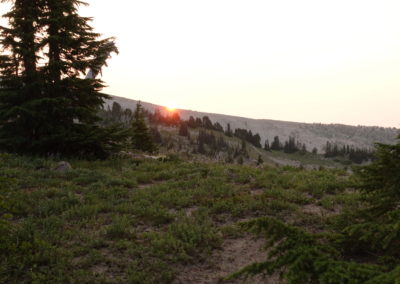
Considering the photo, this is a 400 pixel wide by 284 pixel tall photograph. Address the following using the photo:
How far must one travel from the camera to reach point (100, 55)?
62.5ft

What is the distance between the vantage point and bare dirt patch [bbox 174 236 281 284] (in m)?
6.82

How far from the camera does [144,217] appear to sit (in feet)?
32.2

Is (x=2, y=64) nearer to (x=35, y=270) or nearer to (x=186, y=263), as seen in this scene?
(x=35, y=270)

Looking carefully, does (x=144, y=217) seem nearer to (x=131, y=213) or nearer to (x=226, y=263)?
(x=131, y=213)

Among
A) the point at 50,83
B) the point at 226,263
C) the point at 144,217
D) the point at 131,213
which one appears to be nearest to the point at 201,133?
the point at 50,83

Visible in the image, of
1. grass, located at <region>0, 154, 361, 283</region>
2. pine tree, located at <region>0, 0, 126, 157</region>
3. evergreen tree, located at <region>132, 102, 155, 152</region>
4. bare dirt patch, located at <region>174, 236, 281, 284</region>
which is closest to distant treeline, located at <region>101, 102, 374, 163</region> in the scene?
evergreen tree, located at <region>132, 102, 155, 152</region>

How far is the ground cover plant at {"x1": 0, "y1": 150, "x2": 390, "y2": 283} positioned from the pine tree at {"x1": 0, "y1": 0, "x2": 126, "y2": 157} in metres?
2.61

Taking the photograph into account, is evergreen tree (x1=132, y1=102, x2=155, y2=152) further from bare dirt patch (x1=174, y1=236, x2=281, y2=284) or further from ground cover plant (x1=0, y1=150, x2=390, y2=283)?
bare dirt patch (x1=174, y1=236, x2=281, y2=284)

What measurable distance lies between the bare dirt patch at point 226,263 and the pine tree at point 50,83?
12.3 meters

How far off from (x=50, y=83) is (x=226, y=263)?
1600cm

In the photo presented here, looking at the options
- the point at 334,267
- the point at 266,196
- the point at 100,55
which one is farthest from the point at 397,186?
the point at 100,55

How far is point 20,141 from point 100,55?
710cm

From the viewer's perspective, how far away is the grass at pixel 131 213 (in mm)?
6723

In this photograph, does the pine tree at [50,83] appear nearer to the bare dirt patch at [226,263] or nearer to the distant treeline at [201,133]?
the bare dirt patch at [226,263]
